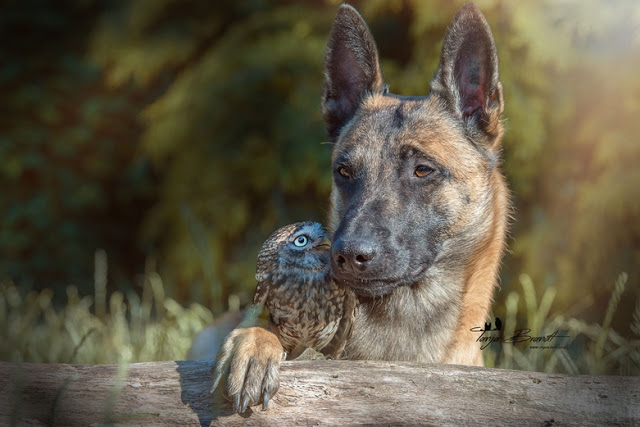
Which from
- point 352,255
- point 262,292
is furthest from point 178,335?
point 352,255

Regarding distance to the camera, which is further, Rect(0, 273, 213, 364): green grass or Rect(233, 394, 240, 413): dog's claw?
Rect(0, 273, 213, 364): green grass

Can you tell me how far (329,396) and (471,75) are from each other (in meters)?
1.74

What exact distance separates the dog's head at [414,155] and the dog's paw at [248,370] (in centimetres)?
50

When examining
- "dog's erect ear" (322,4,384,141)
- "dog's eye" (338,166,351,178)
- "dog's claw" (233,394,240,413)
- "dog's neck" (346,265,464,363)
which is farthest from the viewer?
"dog's erect ear" (322,4,384,141)

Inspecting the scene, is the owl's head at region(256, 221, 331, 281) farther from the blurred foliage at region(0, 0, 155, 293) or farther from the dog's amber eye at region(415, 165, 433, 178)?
the blurred foliage at region(0, 0, 155, 293)

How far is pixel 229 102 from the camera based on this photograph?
18.2 feet

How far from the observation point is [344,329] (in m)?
2.87

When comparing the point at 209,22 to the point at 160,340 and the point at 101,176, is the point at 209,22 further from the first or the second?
the point at 160,340

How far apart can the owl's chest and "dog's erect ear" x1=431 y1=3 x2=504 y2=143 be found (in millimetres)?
1212

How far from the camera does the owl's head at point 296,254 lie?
2697 mm

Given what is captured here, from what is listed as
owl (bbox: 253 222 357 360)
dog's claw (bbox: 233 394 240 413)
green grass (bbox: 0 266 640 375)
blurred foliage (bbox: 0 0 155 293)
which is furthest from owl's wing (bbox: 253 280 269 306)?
blurred foliage (bbox: 0 0 155 293)

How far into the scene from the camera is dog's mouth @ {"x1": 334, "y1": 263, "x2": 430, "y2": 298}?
267cm

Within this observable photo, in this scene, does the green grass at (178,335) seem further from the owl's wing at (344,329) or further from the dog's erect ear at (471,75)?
the owl's wing at (344,329)

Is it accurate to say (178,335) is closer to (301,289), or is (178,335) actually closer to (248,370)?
(301,289)
